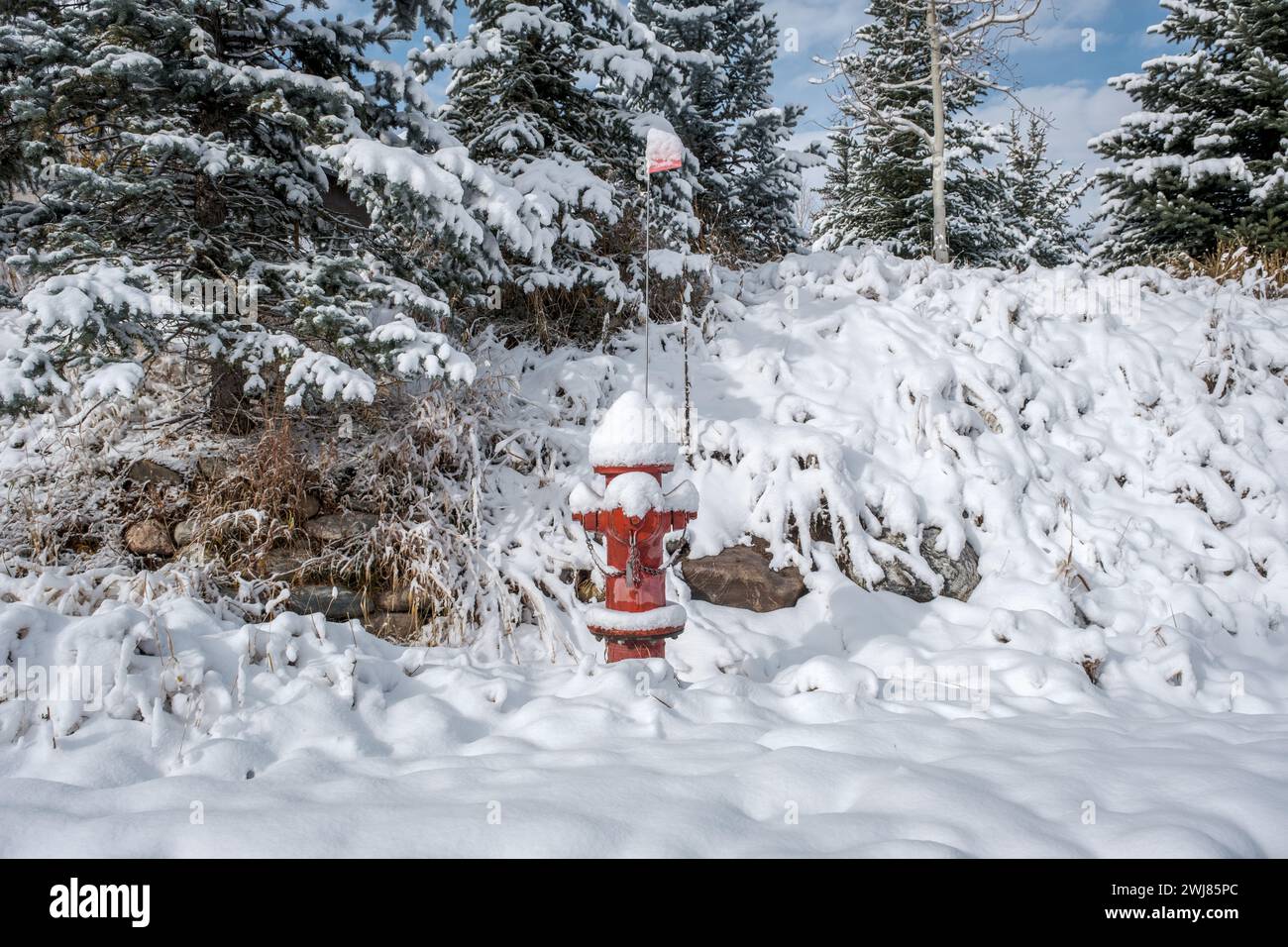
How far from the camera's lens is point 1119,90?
11297mm

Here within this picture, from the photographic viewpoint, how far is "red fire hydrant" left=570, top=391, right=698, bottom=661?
129 inches

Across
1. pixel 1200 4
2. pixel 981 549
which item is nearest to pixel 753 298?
pixel 981 549

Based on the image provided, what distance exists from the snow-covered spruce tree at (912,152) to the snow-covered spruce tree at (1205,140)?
8.77ft

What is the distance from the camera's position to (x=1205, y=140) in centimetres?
1009

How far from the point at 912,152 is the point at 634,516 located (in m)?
13.5

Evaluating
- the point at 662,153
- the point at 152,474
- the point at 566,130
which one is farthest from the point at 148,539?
the point at 566,130

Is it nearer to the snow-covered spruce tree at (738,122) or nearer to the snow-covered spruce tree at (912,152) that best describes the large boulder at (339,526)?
the snow-covered spruce tree at (738,122)

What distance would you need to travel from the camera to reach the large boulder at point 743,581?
4.59m
